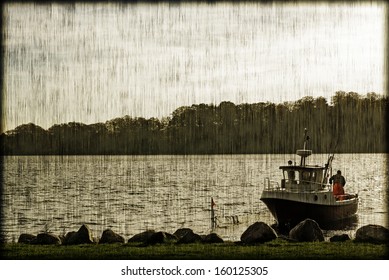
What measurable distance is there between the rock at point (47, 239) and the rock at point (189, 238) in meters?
2.41

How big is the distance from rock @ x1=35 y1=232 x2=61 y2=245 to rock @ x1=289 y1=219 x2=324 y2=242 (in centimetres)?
469

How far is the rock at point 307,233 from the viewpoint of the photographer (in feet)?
39.7

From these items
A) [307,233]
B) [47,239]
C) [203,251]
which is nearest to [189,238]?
[203,251]

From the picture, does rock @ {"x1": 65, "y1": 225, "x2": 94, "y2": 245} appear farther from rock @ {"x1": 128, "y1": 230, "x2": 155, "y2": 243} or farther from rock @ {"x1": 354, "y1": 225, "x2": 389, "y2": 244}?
rock @ {"x1": 354, "y1": 225, "x2": 389, "y2": 244}

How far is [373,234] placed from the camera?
38.7 ft

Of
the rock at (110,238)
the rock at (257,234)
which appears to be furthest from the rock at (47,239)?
the rock at (257,234)

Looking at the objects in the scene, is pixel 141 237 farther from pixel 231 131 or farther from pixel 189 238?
→ pixel 231 131

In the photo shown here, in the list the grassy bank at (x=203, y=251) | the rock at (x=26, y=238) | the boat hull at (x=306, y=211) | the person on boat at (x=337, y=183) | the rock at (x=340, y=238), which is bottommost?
the grassy bank at (x=203, y=251)

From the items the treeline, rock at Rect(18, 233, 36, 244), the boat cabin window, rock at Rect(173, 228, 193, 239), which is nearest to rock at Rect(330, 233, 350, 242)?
the treeline

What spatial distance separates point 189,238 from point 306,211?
3888 millimetres

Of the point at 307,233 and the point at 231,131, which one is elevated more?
the point at 231,131

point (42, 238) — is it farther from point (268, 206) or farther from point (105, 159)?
point (268, 206)

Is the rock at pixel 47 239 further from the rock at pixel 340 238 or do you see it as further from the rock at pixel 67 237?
the rock at pixel 340 238

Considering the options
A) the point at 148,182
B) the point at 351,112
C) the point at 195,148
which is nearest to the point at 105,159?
the point at 195,148
